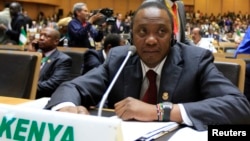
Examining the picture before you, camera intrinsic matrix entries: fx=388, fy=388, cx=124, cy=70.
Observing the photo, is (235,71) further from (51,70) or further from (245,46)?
(51,70)

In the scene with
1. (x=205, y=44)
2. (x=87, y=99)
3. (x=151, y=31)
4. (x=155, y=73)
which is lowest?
(x=205, y=44)

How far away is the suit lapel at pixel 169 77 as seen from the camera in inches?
57.7

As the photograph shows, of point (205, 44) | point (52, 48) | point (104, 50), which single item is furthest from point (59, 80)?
point (205, 44)

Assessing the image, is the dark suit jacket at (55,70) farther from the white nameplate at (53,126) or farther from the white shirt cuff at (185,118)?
the white nameplate at (53,126)

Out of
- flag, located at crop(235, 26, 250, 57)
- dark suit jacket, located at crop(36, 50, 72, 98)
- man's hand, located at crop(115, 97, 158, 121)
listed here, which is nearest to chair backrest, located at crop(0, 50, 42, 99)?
dark suit jacket, located at crop(36, 50, 72, 98)

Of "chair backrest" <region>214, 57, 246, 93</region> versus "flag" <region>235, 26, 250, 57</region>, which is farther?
"flag" <region>235, 26, 250, 57</region>

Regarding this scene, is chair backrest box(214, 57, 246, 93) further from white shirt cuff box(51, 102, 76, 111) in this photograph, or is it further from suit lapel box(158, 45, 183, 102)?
white shirt cuff box(51, 102, 76, 111)

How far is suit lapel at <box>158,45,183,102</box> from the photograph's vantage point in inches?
57.7

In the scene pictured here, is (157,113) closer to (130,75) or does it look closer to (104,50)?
(130,75)

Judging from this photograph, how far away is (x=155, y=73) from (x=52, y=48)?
6.61 feet

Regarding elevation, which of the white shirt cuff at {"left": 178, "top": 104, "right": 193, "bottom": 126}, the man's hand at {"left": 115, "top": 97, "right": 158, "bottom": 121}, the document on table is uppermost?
the man's hand at {"left": 115, "top": 97, "right": 158, "bottom": 121}

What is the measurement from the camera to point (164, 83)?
1.47 metres

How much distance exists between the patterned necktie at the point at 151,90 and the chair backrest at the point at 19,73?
81cm

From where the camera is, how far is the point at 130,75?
154 cm
